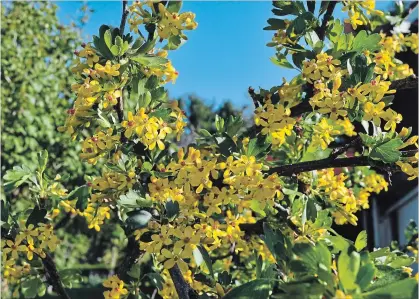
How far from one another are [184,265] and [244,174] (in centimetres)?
29

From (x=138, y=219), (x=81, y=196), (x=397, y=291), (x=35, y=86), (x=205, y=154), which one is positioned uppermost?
(x=35, y=86)

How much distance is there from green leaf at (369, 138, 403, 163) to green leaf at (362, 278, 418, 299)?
2.20 ft

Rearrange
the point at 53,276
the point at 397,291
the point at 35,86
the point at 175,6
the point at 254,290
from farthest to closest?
the point at 35,86, the point at 53,276, the point at 175,6, the point at 254,290, the point at 397,291

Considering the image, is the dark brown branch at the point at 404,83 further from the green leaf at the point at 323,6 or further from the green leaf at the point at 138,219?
the green leaf at the point at 138,219

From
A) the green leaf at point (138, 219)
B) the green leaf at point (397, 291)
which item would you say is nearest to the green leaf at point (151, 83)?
the green leaf at point (138, 219)

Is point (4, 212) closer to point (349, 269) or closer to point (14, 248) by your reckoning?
point (14, 248)

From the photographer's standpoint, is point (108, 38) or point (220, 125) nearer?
point (108, 38)

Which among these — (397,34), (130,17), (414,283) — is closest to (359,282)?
(414,283)

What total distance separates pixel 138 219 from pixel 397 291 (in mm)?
Result: 823

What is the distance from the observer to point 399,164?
1.58m

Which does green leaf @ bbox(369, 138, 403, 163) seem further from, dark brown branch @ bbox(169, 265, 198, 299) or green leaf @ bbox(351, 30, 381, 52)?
dark brown branch @ bbox(169, 265, 198, 299)

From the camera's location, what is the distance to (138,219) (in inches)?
62.0

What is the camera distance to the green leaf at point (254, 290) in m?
1.08

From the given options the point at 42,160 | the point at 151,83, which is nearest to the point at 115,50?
the point at 151,83
